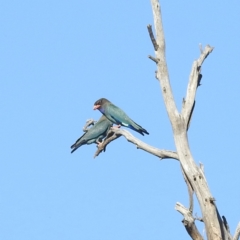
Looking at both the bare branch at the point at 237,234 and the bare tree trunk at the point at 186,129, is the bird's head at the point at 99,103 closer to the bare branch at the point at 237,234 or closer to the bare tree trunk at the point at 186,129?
the bare tree trunk at the point at 186,129

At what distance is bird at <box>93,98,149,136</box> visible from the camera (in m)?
13.6

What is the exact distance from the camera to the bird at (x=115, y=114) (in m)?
13.6

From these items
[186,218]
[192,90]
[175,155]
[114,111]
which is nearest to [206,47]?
[192,90]

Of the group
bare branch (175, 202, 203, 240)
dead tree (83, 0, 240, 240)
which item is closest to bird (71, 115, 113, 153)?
dead tree (83, 0, 240, 240)

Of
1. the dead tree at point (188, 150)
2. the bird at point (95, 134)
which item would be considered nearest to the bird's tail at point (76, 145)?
the bird at point (95, 134)

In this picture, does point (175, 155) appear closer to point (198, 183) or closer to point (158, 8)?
point (198, 183)

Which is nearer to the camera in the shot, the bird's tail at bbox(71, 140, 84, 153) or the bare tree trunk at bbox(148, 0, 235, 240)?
the bare tree trunk at bbox(148, 0, 235, 240)

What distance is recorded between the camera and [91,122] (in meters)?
14.2

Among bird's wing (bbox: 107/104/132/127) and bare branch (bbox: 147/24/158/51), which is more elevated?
bird's wing (bbox: 107/104/132/127)

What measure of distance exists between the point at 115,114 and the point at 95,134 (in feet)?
2.42

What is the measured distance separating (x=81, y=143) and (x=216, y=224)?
4.35 m

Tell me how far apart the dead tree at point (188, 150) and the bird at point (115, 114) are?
2.80m

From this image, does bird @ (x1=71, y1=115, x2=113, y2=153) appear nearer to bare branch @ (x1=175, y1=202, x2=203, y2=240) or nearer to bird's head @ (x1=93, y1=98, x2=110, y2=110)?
bird's head @ (x1=93, y1=98, x2=110, y2=110)

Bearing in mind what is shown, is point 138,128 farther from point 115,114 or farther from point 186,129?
point 186,129
